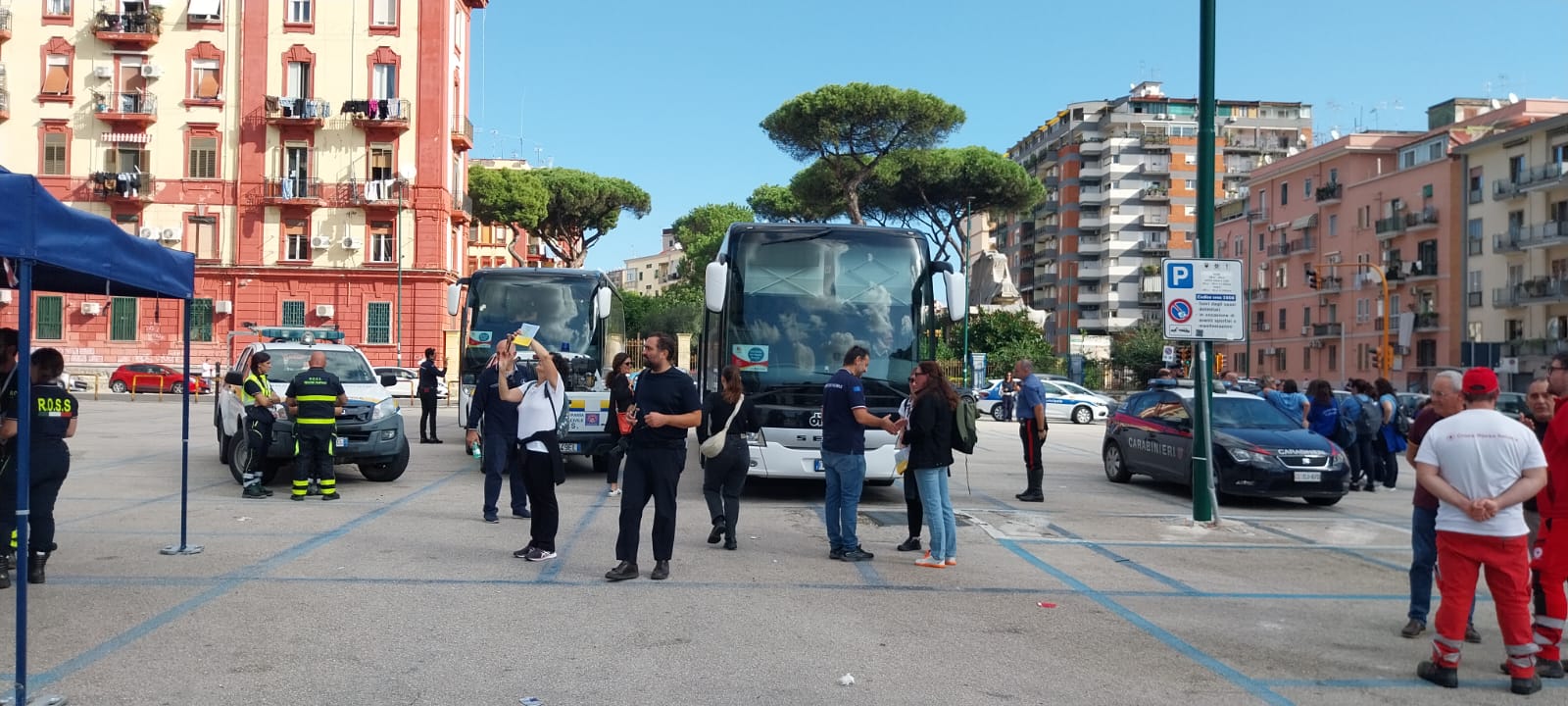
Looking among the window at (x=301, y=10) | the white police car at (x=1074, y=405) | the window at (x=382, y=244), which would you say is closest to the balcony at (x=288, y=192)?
the window at (x=382, y=244)

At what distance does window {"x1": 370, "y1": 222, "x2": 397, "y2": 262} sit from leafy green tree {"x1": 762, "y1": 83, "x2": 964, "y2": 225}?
1693 centimetres

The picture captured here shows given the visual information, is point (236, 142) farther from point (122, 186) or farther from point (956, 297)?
point (956, 297)

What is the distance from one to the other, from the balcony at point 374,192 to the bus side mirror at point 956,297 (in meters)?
38.9

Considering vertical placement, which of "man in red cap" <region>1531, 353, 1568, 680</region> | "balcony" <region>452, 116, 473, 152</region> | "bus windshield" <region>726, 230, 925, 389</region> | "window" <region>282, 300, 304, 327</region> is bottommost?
"man in red cap" <region>1531, 353, 1568, 680</region>

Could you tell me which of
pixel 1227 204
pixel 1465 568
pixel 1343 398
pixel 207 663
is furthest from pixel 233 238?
pixel 1227 204

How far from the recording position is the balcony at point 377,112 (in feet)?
154

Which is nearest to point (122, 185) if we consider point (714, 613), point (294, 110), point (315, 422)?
point (294, 110)

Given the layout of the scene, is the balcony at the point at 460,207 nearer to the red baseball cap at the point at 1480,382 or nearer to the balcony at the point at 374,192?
the balcony at the point at 374,192

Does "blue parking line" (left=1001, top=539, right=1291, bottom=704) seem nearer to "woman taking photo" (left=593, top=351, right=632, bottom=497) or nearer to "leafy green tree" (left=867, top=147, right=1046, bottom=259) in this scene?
"woman taking photo" (left=593, top=351, right=632, bottom=497)

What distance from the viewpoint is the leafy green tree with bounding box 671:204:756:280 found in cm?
8625

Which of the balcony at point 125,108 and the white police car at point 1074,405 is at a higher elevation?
the balcony at point 125,108

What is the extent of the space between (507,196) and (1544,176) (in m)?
49.4

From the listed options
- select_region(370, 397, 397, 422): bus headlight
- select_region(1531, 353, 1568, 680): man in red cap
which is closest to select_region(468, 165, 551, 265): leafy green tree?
select_region(370, 397, 397, 422): bus headlight

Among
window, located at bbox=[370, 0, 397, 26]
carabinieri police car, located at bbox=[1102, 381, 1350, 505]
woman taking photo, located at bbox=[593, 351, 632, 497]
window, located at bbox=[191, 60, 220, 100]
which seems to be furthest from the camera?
window, located at bbox=[370, 0, 397, 26]
